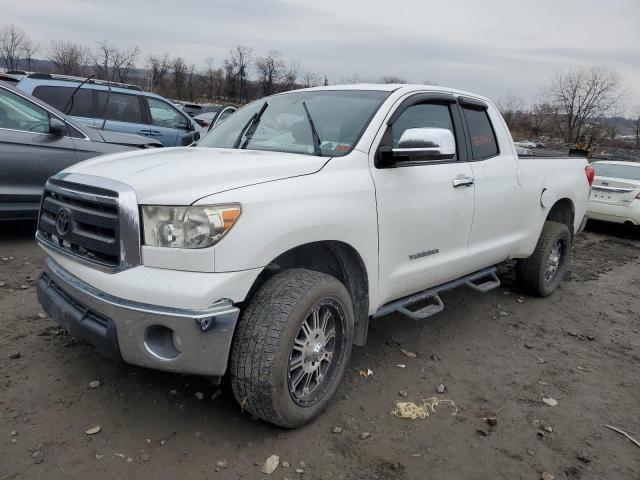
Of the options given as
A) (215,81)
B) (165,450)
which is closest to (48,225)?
(165,450)

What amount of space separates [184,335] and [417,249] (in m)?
1.71

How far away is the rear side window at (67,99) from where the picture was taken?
8.10 meters

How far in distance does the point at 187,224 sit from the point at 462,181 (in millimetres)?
2164

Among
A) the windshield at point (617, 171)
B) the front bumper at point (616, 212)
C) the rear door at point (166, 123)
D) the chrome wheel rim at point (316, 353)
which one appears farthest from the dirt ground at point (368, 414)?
the windshield at point (617, 171)

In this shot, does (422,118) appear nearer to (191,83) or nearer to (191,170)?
(191,170)

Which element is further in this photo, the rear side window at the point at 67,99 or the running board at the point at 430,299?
the rear side window at the point at 67,99

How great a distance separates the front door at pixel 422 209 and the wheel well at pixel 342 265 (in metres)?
0.16

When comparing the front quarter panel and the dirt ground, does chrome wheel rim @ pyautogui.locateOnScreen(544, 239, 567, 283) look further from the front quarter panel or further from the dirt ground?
the front quarter panel

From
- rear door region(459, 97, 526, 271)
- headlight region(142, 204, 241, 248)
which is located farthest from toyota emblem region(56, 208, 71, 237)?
rear door region(459, 97, 526, 271)

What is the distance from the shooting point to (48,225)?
3.03 meters

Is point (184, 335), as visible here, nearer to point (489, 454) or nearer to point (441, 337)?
point (489, 454)

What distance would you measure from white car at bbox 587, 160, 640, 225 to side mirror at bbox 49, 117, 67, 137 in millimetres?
8937

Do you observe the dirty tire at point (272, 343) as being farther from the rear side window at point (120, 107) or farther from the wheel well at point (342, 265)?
the rear side window at point (120, 107)

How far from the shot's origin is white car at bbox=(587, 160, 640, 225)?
9609mm
